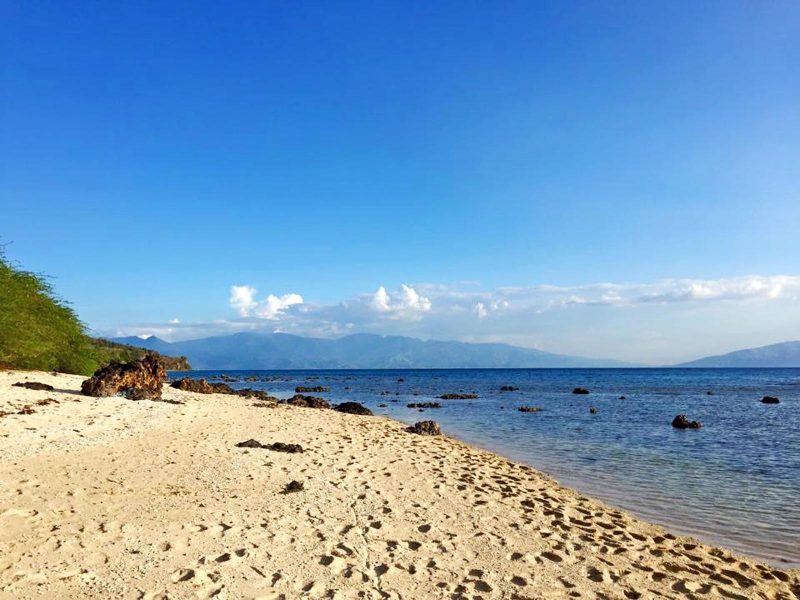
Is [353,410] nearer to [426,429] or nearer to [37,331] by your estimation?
[426,429]

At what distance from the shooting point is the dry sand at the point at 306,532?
6.88m

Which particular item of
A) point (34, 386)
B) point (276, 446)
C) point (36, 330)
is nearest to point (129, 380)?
point (34, 386)

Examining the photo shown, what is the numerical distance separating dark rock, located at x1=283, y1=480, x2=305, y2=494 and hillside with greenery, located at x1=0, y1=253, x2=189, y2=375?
23.7m

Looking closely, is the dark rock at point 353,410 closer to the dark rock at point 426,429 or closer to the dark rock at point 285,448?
the dark rock at point 426,429

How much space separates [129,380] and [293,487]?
1725cm

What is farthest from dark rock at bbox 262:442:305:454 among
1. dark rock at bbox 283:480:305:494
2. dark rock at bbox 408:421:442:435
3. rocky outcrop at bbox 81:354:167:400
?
rocky outcrop at bbox 81:354:167:400

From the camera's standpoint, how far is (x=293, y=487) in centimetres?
1134

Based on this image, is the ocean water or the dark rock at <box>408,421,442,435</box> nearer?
the ocean water

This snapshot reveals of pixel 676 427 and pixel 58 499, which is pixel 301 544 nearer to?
pixel 58 499

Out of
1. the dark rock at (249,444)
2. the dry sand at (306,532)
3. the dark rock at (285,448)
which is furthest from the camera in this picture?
the dark rock at (249,444)

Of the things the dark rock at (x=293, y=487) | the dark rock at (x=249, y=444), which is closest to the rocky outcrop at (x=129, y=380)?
the dark rock at (x=249, y=444)

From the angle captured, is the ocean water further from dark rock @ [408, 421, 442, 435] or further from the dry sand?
dark rock @ [408, 421, 442, 435]

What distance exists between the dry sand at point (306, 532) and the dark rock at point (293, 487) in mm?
261

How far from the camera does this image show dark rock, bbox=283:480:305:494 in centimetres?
1117
